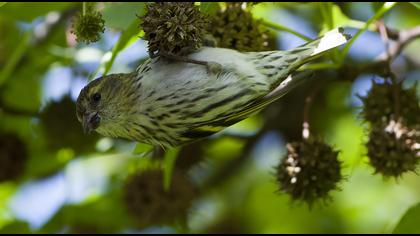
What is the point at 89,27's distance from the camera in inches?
136

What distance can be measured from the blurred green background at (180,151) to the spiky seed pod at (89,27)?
93 cm

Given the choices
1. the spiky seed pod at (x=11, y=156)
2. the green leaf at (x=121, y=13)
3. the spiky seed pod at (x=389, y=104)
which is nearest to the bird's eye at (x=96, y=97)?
the green leaf at (x=121, y=13)

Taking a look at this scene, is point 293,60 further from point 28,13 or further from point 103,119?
point 28,13

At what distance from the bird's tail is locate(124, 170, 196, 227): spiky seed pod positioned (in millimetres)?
1173

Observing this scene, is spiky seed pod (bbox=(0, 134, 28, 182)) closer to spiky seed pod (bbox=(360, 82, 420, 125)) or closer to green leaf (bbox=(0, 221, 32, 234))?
green leaf (bbox=(0, 221, 32, 234))

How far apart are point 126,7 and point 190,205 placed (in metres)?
1.38

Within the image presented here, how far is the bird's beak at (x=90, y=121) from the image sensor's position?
3457 millimetres

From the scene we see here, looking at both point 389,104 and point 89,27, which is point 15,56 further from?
point 389,104

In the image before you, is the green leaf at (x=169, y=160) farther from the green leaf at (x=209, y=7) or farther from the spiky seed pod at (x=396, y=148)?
the spiky seed pod at (x=396, y=148)

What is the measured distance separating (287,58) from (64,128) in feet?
5.22

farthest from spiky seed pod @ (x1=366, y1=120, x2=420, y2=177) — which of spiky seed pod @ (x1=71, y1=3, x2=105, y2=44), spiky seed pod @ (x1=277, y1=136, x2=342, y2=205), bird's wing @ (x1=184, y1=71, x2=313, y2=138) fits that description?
spiky seed pod @ (x1=71, y1=3, x2=105, y2=44)

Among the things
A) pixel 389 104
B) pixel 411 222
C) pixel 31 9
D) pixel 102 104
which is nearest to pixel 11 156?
pixel 31 9

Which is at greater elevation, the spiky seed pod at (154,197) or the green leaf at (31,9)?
the green leaf at (31,9)

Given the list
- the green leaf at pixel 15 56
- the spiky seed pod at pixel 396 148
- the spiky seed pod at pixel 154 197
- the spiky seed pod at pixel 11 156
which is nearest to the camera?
the spiky seed pod at pixel 396 148
